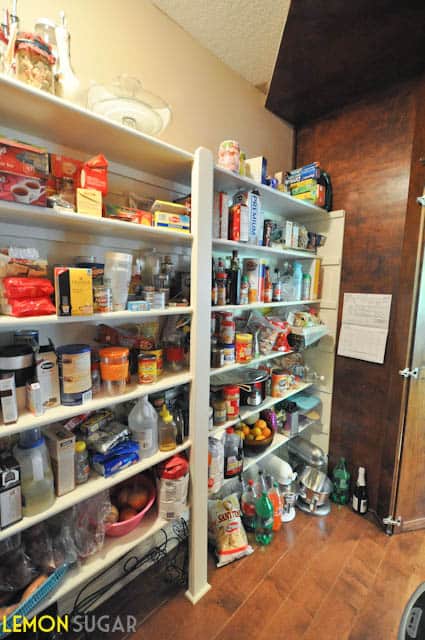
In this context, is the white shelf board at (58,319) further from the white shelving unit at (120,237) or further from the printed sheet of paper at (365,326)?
the printed sheet of paper at (365,326)

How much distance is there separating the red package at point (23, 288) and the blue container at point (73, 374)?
19cm

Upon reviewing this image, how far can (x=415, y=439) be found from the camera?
5.09ft

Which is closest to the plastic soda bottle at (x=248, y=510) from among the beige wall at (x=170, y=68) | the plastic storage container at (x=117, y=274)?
the plastic storage container at (x=117, y=274)

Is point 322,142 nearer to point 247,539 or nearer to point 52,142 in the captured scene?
point 52,142

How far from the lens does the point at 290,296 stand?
1.70m

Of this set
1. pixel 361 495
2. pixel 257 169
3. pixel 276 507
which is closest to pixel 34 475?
pixel 276 507

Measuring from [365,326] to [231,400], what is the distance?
939 millimetres

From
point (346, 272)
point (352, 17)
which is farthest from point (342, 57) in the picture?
point (346, 272)

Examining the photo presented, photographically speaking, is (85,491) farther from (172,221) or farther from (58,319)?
(172,221)

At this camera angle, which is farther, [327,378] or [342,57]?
[327,378]

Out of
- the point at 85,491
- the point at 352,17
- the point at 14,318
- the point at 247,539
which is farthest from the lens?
the point at 247,539

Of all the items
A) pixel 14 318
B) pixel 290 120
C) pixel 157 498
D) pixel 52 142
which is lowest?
pixel 157 498

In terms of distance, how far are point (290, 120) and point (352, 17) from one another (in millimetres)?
702

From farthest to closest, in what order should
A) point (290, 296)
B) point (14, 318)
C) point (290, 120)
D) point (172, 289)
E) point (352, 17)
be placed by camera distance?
point (290, 120)
point (290, 296)
point (172, 289)
point (352, 17)
point (14, 318)
